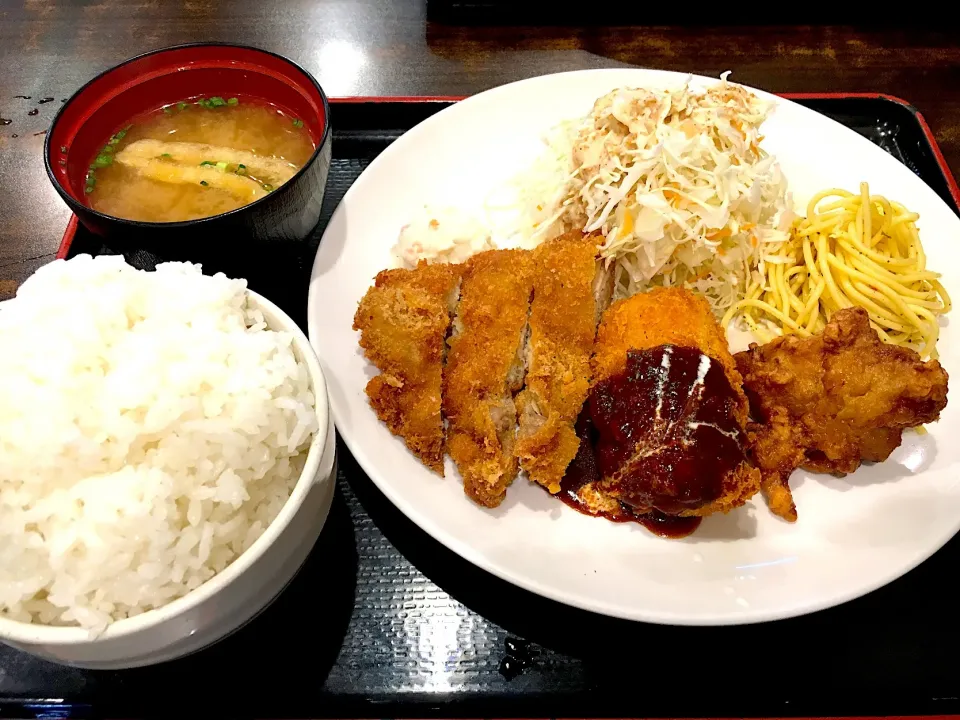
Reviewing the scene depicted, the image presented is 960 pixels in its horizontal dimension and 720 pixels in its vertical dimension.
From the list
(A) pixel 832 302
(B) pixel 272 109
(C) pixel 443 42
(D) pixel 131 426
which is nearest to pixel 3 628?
(D) pixel 131 426

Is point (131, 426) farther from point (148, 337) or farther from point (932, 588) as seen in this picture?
point (932, 588)

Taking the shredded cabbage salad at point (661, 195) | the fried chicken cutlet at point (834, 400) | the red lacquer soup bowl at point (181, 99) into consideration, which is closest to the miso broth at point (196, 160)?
the red lacquer soup bowl at point (181, 99)

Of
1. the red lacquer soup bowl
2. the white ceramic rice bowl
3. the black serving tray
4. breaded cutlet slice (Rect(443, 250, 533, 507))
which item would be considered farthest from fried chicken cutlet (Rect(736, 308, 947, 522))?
the red lacquer soup bowl

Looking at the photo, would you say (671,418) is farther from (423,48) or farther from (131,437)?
(423,48)

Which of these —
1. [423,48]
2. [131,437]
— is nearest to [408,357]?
[131,437]

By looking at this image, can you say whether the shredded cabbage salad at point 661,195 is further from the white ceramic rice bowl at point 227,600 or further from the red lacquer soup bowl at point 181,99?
the white ceramic rice bowl at point 227,600
